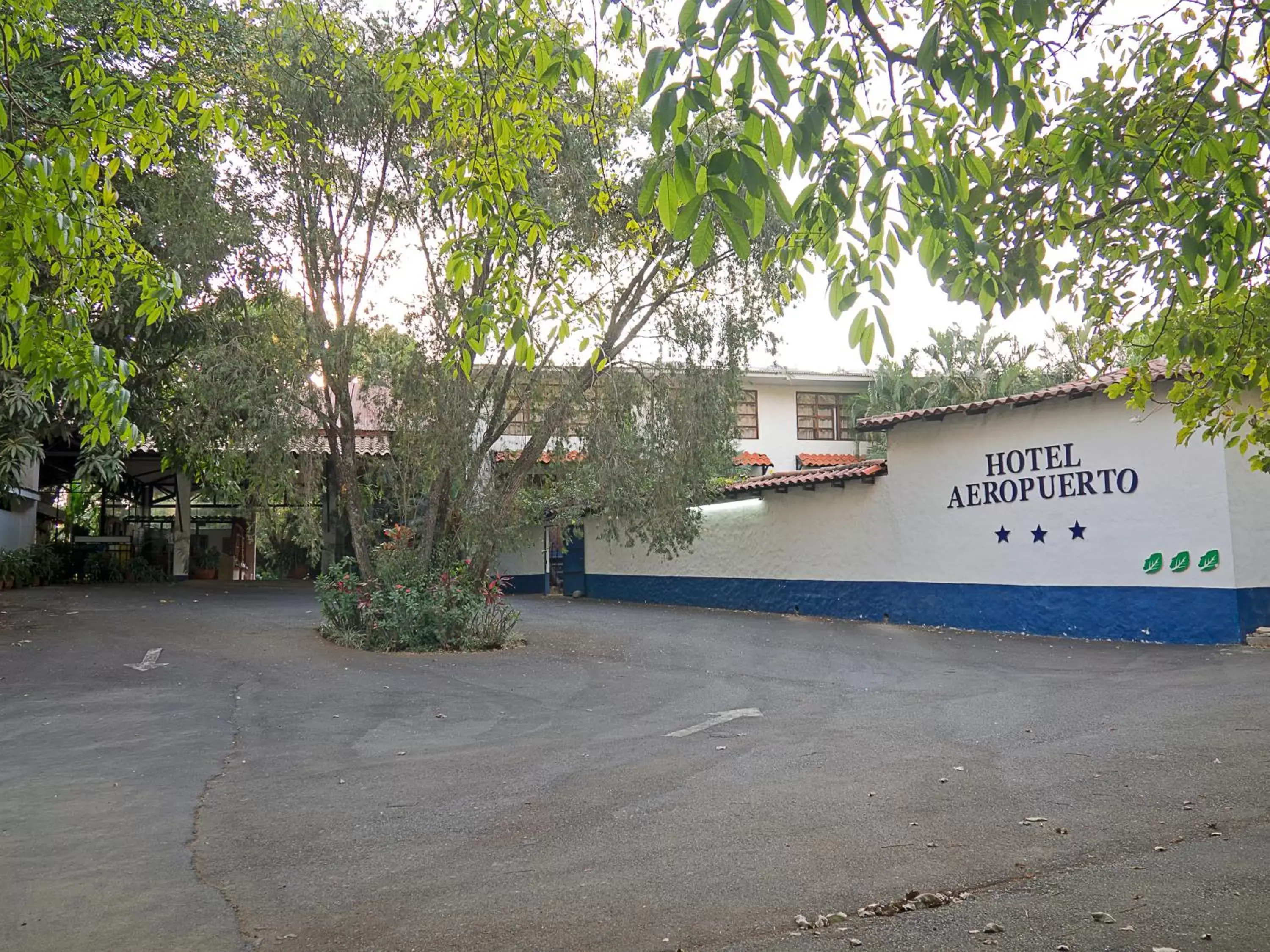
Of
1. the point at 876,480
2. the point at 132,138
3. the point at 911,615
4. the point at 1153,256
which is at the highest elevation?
the point at 132,138

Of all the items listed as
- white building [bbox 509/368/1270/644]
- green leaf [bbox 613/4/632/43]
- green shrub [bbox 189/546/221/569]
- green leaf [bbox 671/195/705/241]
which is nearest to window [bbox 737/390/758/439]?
white building [bbox 509/368/1270/644]

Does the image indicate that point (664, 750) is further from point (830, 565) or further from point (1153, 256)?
point (830, 565)

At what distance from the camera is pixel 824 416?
30.8 metres

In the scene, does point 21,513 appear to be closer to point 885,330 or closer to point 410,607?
point 410,607

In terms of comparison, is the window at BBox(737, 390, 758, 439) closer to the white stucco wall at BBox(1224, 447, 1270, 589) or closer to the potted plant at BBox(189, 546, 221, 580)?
the potted plant at BBox(189, 546, 221, 580)

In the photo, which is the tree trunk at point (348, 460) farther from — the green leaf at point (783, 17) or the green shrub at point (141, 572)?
the green shrub at point (141, 572)

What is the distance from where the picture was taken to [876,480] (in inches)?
715

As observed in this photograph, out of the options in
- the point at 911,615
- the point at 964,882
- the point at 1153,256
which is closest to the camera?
the point at 964,882

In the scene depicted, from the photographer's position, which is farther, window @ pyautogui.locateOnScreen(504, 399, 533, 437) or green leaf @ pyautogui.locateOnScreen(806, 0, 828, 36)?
window @ pyautogui.locateOnScreen(504, 399, 533, 437)

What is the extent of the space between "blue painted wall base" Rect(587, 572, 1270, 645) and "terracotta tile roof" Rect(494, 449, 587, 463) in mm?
6559

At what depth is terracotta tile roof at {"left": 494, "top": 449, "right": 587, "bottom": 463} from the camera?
567 inches

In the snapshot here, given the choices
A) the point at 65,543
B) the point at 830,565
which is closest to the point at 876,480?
the point at 830,565

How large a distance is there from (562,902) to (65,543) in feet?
84.5

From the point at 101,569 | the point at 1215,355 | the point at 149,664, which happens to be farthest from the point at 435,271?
the point at 101,569
